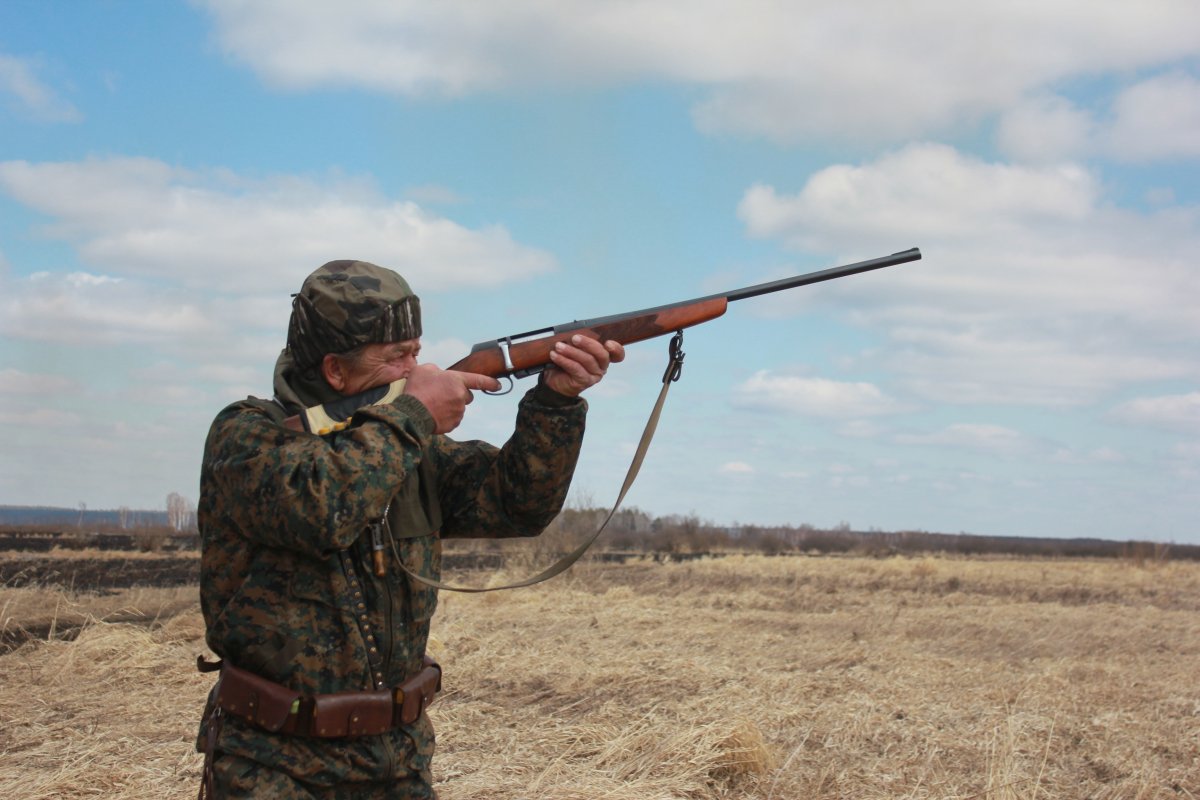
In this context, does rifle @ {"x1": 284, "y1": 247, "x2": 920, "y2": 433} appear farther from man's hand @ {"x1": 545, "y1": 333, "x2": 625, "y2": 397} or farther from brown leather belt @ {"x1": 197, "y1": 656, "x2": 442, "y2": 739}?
brown leather belt @ {"x1": 197, "y1": 656, "x2": 442, "y2": 739}

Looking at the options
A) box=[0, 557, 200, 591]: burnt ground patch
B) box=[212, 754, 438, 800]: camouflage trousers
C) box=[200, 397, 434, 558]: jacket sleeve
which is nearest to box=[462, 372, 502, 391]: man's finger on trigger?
box=[200, 397, 434, 558]: jacket sleeve

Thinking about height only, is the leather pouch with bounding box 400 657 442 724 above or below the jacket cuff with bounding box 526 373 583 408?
below

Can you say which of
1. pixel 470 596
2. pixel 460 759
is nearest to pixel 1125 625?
pixel 470 596

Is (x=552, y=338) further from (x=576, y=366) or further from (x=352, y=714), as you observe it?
(x=352, y=714)

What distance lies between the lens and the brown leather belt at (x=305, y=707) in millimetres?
2756

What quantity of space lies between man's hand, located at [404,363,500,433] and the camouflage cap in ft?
0.38

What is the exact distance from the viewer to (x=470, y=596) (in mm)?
15188

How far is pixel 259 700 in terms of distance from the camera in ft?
9.06

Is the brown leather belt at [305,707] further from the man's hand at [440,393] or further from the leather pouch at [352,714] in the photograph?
the man's hand at [440,393]

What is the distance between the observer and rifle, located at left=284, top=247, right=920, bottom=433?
3.03 m

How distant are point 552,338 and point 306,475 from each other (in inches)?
43.6

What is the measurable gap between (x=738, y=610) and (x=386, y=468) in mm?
13579

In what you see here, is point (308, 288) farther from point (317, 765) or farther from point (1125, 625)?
point (1125, 625)

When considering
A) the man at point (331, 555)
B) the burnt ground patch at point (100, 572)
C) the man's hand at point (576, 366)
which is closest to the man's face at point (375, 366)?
the man at point (331, 555)
